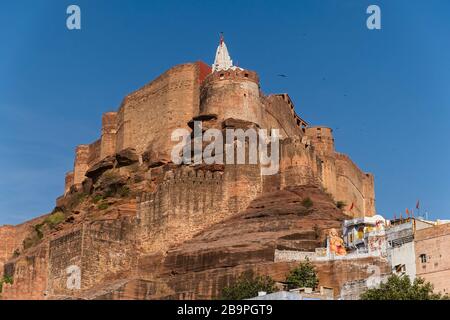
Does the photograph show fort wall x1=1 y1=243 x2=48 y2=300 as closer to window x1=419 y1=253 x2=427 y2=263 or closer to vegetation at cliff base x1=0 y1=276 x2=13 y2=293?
vegetation at cliff base x1=0 y1=276 x2=13 y2=293

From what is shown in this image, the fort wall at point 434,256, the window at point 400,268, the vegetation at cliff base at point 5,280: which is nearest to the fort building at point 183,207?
the vegetation at cliff base at point 5,280

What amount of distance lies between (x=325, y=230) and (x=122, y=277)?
12.8 metres

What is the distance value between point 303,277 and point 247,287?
2951 mm

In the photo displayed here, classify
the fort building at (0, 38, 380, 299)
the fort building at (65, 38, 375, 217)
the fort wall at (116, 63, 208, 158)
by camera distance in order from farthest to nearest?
the fort wall at (116, 63, 208, 158), the fort building at (65, 38, 375, 217), the fort building at (0, 38, 380, 299)

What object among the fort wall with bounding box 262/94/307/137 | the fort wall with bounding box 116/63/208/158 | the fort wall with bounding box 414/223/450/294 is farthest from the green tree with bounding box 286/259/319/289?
the fort wall with bounding box 116/63/208/158

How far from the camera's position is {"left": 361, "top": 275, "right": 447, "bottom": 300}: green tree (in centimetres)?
4462

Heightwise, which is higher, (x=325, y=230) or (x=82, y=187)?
(x=82, y=187)

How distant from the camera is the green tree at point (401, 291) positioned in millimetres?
44625

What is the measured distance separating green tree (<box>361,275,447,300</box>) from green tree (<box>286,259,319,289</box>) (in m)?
5.39

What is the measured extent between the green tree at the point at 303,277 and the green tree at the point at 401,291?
539 cm
